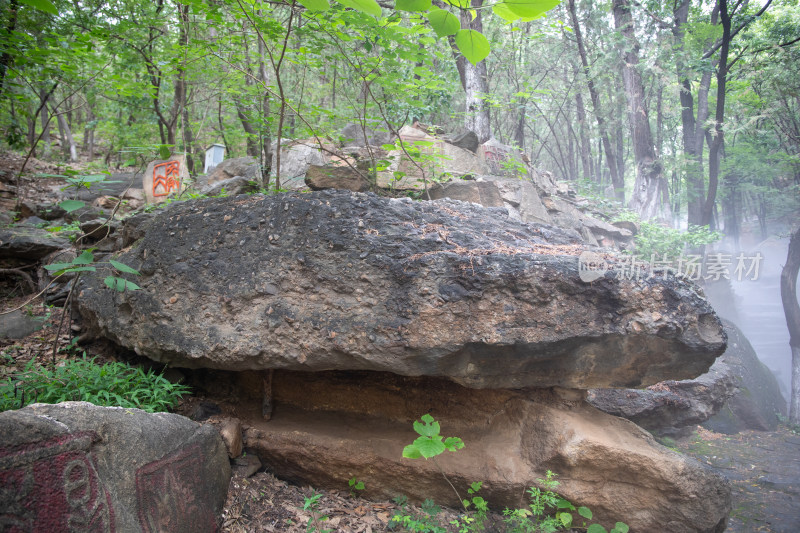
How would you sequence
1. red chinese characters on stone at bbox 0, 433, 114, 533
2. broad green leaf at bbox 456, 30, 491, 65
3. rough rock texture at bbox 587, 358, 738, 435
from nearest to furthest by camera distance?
broad green leaf at bbox 456, 30, 491, 65 → red chinese characters on stone at bbox 0, 433, 114, 533 → rough rock texture at bbox 587, 358, 738, 435

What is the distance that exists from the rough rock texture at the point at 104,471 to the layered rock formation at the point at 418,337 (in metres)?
0.68

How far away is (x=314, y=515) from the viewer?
3.04 metres

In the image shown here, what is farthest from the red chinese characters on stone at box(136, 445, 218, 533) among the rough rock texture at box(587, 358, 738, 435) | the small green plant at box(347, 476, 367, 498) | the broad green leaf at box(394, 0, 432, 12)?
the rough rock texture at box(587, 358, 738, 435)

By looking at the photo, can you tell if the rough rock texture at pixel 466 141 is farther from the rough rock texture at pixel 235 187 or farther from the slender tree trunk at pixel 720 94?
the slender tree trunk at pixel 720 94

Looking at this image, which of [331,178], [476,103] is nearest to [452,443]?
[331,178]

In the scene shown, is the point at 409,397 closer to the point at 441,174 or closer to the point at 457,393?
the point at 457,393

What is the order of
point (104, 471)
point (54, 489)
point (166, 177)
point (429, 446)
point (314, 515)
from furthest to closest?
point (166, 177) < point (314, 515) < point (429, 446) < point (104, 471) < point (54, 489)

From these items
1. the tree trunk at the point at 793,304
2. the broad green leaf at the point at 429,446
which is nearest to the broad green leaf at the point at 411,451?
the broad green leaf at the point at 429,446

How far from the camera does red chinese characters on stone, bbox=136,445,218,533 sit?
2.30m

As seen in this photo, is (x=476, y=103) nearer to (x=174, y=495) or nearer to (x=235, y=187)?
(x=235, y=187)

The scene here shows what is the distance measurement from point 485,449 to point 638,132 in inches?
393

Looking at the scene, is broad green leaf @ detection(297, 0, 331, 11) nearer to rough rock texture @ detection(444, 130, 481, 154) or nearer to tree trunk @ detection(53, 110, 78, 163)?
rough rock texture @ detection(444, 130, 481, 154)

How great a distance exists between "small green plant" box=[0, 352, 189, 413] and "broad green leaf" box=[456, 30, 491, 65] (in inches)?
117

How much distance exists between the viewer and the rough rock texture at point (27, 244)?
5.02 metres
